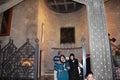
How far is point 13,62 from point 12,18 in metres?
3.87

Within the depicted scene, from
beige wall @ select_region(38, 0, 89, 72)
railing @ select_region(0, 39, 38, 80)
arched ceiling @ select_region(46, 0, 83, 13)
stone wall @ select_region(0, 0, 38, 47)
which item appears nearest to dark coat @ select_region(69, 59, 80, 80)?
railing @ select_region(0, 39, 38, 80)

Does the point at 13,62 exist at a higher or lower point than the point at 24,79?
higher

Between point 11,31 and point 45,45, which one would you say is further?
point 45,45

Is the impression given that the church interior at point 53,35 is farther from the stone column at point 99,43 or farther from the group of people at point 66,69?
the group of people at point 66,69

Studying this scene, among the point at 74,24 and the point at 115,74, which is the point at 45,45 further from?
the point at 115,74

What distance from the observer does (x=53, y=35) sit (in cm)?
1045

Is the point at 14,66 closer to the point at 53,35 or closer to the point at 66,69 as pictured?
the point at 66,69

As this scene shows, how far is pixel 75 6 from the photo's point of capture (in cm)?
1031

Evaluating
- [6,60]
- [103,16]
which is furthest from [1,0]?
[103,16]

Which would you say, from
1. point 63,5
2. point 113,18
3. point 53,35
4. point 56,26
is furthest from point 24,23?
point 113,18

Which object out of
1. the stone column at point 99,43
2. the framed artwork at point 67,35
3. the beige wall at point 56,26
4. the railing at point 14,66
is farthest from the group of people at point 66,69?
the framed artwork at point 67,35

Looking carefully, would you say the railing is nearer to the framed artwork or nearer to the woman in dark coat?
the woman in dark coat

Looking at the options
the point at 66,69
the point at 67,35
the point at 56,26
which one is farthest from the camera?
the point at 56,26

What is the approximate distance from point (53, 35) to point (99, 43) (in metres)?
6.03
